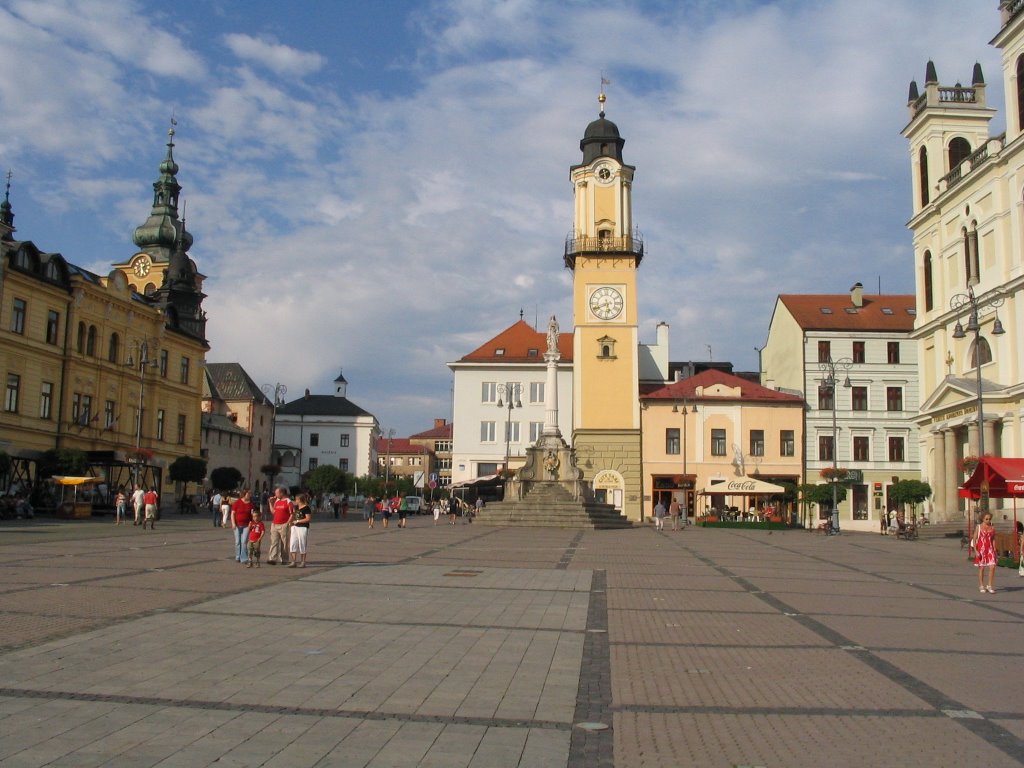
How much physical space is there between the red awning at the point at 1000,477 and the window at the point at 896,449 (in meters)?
32.0

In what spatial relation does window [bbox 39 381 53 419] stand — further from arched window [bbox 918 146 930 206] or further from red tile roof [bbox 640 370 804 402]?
arched window [bbox 918 146 930 206]

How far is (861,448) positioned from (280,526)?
1875 inches

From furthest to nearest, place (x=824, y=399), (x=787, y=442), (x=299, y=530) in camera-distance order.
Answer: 1. (x=824, y=399)
2. (x=787, y=442)
3. (x=299, y=530)

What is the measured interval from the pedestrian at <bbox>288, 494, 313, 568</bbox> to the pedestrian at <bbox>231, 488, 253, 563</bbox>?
2.88ft

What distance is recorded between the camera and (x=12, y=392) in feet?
150

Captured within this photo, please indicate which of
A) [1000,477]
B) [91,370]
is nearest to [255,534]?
[1000,477]

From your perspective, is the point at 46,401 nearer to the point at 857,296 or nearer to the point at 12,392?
the point at 12,392

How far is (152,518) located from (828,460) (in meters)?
40.8

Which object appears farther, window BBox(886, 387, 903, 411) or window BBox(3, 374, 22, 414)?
window BBox(886, 387, 903, 411)

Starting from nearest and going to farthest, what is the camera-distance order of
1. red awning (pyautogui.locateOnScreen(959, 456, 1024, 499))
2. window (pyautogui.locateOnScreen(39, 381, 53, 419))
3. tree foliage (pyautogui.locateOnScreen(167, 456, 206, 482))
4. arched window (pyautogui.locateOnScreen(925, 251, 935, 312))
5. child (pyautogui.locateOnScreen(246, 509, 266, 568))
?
child (pyautogui.locateOnScreen(246, 509, 266, 568)), red awning (pyautogui.locateOnScreen(959, 456, 1024, 499)), window (pyautogui.locateOnScreen(39, 381, 53, 419)), arched window (pyautogui.locateOnScreen(925, 251, 935, 312)), tree foliage (pyautogui.locateOnScreen(167, 456, 206, 482))

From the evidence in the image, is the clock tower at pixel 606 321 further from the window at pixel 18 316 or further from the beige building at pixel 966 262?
the window at pixel 18 316

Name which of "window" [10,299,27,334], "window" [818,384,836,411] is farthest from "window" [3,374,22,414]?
"window" [818,384,836,411]

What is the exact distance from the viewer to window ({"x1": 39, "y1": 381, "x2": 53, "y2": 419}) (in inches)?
1879

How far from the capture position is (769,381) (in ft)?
224
